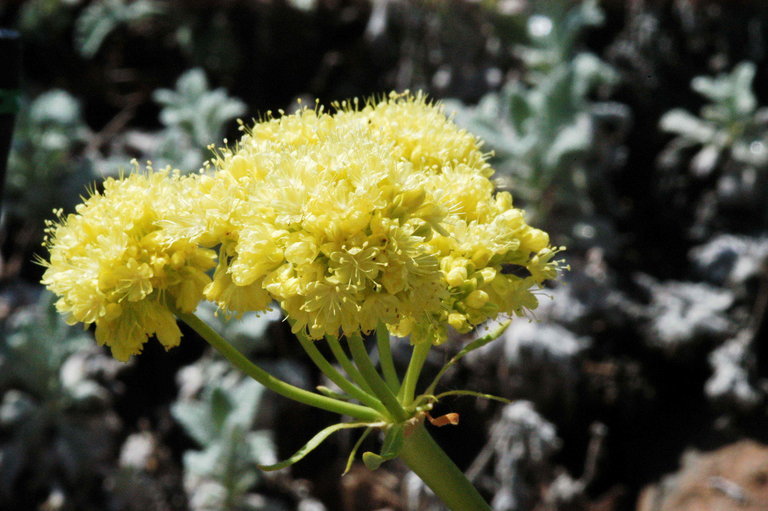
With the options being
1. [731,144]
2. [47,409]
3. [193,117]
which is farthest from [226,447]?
[731,144]

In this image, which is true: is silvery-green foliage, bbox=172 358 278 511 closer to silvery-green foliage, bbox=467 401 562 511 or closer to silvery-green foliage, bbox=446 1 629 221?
A: silvery-green foliage, bbox=467 401 562 511

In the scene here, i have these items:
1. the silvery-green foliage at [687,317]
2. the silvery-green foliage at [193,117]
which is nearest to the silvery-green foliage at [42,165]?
the silvery-green foliage at [193,117]

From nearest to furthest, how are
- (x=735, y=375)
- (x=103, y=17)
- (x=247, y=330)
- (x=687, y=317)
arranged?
(x=247, y=330)
(x=735, y=375)
(x=687, y=317)
(x=103, y=17)

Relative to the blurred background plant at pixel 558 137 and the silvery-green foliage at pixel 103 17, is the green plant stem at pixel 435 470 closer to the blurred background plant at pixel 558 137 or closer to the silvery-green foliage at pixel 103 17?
the blurred background plant at pixel 558 137

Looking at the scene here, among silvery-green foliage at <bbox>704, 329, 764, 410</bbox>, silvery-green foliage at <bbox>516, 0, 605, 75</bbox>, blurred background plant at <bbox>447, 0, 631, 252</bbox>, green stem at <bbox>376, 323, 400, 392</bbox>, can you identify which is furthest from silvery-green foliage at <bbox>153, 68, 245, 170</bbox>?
green stem at <bbox>376, 323, 400, 392</bbox>

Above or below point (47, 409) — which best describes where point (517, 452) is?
above

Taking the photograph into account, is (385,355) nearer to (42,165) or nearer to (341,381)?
(341,381)

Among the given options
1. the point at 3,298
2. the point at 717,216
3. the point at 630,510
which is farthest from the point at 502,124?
the point at 3,298
